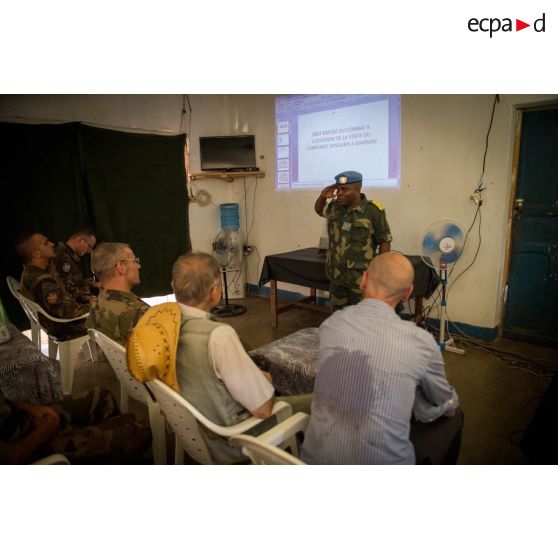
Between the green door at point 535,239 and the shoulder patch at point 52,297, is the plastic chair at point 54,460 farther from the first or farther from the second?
the green door at point 535,239

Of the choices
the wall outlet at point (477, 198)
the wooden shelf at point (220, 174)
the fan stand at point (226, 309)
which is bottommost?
the fan stand at point (226, 309)

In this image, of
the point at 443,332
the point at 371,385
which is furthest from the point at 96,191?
the point at 371,385

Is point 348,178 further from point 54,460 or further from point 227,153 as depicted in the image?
point 54,460

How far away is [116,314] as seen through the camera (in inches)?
72.4

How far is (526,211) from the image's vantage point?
3055 millimetres

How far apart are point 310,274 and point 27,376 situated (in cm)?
233

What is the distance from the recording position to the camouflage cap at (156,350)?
46.9 inches

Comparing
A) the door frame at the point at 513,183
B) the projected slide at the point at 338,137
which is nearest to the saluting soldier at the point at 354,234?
the projected slide at the point at 338,137

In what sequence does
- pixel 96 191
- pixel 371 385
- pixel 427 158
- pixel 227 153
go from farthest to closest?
pixel 227 153, pixel 96 191, pixel 427 158, pixel 371 385

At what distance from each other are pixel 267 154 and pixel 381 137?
1570mm

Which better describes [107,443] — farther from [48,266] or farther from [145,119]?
[145,119]

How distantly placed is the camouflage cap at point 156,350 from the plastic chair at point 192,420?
0.04 metres

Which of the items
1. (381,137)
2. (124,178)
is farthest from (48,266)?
(381,137)

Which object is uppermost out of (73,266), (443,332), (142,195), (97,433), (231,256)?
(142,195)
